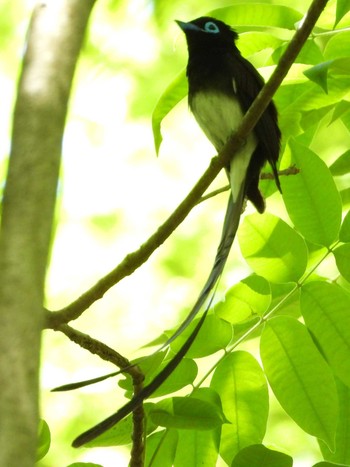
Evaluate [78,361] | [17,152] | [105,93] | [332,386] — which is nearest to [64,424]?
[78,361]

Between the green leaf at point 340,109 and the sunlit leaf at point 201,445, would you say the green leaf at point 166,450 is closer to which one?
the sunlit leaf at point 201,445

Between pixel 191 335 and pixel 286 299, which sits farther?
pixel 286 299

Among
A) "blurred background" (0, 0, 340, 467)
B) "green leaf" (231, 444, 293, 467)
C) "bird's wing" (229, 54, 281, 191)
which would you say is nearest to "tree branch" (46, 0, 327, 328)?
"green leaf" (231, 444, 293, 467)

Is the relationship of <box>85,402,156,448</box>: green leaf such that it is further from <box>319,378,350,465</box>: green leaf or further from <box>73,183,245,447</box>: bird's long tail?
<box>319,378,350,465</box>: green leaf

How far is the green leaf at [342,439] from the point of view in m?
1.85

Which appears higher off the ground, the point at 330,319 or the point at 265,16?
the point at 265,16

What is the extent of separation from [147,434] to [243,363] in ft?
0.93

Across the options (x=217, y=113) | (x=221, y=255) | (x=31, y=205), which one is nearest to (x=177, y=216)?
(x=221, y=255)

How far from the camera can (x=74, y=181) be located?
4977 mm

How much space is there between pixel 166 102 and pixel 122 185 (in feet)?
8.89

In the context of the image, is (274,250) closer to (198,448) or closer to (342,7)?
(198,448)

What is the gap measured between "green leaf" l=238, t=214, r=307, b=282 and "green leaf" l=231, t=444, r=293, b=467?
0.47m

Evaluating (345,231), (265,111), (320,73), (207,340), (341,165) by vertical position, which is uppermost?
(320,73)

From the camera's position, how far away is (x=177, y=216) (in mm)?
1860
